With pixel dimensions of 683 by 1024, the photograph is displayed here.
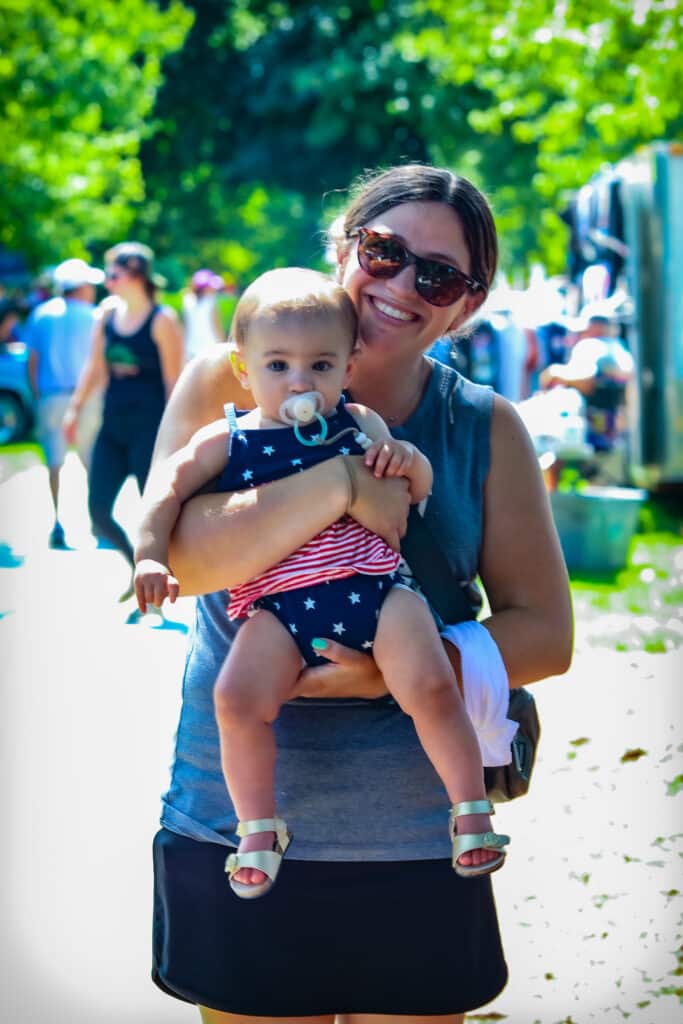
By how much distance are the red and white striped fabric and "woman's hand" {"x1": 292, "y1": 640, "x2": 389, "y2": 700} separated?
118 mm

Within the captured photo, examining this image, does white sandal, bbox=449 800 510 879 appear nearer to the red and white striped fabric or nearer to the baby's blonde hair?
the red and white striped fabric

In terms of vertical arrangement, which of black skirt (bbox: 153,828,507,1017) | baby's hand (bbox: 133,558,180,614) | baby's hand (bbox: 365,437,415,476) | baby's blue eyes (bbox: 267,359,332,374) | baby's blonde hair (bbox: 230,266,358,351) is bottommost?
black skirt (bbox: 153,828,507,1017)

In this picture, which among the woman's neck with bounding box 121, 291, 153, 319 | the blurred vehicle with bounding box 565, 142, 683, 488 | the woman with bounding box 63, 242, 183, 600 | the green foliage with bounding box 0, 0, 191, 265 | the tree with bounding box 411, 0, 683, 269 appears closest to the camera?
the woman with bounding box 63, 242, 183, 600

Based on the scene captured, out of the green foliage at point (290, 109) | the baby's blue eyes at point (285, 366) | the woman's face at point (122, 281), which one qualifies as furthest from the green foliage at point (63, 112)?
the baby's blue eyes at point (285, 366)

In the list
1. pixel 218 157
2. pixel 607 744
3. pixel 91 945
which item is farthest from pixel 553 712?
pixel 218 157

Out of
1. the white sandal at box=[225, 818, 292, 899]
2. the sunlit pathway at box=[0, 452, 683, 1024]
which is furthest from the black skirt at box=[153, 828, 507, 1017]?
the sunlit pathway at box=[0, 452, 683, 1024]

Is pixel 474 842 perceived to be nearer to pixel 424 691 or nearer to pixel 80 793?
pixel 424 691

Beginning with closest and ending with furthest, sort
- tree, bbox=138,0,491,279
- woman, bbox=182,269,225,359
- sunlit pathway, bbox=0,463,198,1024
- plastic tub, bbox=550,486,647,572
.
Answer: sunlit pathway, bbox=0,463,198,1024
plastic tub, bbox=550,486,647,572
woman, bbox=182,269,225,359
tree, bbox=138,0,491,279

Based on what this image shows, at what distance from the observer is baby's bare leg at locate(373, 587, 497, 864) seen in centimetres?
248

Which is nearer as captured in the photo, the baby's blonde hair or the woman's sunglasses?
the baby's blonde hair

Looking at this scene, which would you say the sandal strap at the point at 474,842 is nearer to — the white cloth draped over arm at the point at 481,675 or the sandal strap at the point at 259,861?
the white cloth draped over arm at the point at 481,675

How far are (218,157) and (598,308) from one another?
3031cm

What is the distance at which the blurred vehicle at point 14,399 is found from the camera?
2231 centimetres

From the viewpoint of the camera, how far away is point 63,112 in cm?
2717
